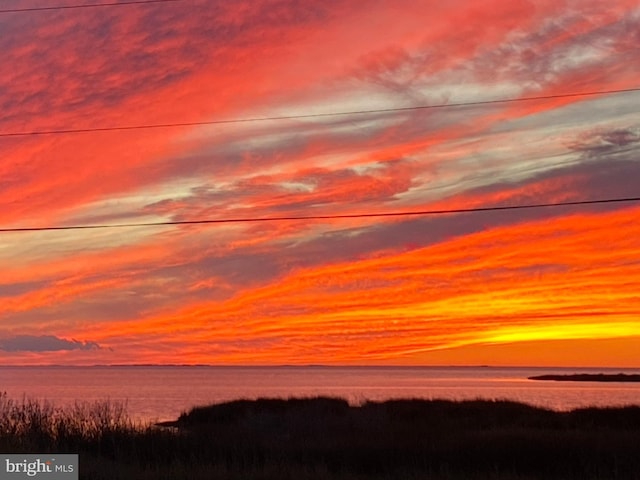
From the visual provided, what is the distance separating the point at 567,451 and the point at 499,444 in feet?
6.66

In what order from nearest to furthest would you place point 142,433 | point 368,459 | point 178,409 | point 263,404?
point 368,459, point 142,433, point 263,404, point 178,409

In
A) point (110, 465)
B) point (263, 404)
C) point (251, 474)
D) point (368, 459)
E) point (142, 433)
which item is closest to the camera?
point (251, 474)

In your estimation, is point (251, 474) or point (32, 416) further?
point (32, 416)

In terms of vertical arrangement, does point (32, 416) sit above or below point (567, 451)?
above

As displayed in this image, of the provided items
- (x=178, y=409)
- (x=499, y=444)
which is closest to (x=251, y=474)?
(x=499, y=444)

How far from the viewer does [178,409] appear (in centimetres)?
6788

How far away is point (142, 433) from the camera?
2625 centimetres

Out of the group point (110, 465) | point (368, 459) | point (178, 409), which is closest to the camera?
point (110, 465)

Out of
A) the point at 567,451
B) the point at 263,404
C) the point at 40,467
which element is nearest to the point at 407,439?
the point at 567,451

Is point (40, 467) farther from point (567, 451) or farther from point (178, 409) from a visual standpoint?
point (178, 409)

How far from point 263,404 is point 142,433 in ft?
103

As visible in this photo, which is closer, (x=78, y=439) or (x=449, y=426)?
(x=78, y=439)

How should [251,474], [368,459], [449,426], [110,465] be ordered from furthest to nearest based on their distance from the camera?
[449,426] < [368,459] < [110,465] < [251,474]

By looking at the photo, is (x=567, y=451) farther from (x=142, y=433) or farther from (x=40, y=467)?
(x=40, y=467)
